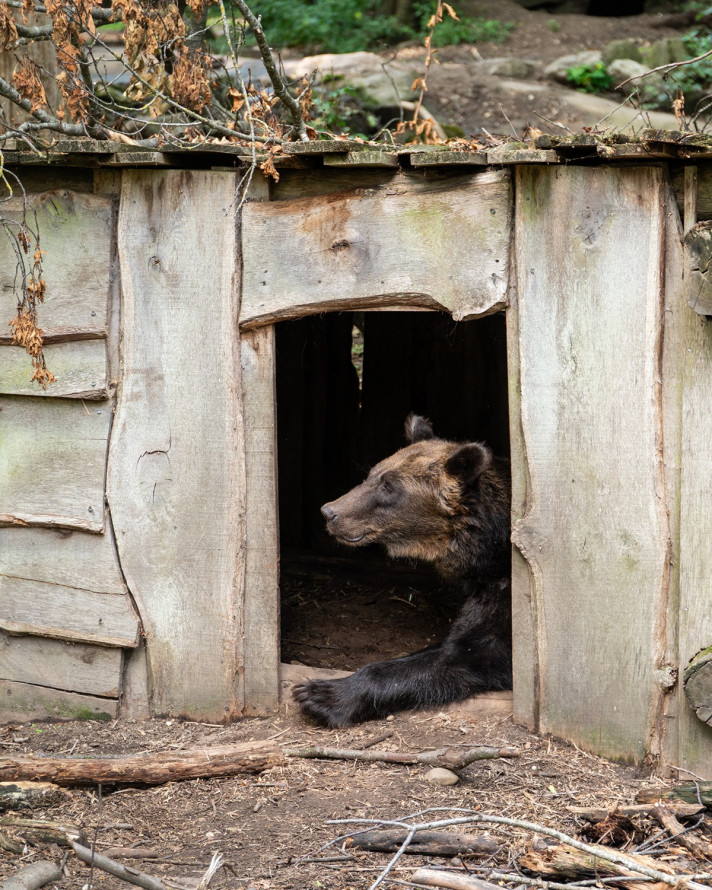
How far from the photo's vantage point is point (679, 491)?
183 inches

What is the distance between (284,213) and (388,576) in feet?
11.8

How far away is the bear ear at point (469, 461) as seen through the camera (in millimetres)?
5750

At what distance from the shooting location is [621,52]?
15883 millimetres

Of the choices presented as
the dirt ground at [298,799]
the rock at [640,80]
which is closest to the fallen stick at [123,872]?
the dirt ground at [298,799]

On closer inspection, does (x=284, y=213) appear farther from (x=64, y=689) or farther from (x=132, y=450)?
(x=64, y=689)

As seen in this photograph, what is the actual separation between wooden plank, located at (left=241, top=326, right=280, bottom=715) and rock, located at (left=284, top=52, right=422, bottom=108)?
753 cm

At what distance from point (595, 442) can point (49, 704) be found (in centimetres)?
350

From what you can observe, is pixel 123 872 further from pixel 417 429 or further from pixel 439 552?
pixel 417 429

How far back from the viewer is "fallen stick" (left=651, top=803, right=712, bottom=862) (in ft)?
12.9

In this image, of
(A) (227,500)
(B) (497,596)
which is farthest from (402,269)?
(B) (497,596)

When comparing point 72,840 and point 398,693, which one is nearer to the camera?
point 72,840


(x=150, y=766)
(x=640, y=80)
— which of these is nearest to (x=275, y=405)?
(x=150, y=766)

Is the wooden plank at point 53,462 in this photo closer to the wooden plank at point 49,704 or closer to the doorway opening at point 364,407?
the wooden plank at point 49,704

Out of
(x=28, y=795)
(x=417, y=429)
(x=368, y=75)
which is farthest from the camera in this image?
(x=368, y=75)
